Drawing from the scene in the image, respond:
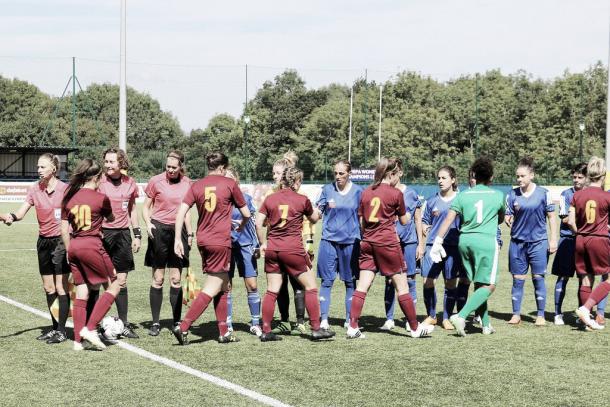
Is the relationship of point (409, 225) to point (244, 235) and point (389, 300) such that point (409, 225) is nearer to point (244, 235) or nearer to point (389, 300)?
point (389, 300)

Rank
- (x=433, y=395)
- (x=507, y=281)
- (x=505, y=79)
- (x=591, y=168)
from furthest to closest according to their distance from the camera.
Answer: (x=505, y=79) < (x=507, y=281) < (x=591, y=168) < (x=433, y=395)

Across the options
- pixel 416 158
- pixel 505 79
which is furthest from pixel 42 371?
pixel 505 79

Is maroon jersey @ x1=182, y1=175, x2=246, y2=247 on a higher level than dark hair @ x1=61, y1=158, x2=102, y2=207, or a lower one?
lower

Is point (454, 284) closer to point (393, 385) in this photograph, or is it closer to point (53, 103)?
point (393, 385)

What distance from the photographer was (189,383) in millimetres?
7008

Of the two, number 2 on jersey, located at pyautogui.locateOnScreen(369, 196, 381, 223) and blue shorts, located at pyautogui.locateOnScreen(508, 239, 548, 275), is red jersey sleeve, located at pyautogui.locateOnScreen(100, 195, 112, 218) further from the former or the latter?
blue shorts, located at pyautogui.locateOnScreen(508, 239, 548, 275)

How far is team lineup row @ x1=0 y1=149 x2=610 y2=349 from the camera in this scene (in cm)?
847

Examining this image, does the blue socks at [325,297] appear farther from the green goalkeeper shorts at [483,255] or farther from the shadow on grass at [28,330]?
the shadow on grass at [28,330]

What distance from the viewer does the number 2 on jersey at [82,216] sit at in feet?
26.9

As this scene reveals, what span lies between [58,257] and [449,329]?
460cm

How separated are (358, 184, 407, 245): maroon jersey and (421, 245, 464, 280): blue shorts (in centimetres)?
110

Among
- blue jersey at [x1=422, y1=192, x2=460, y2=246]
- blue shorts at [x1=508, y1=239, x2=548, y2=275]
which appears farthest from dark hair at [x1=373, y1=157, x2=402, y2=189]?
blue shorts at [x1=508, y1=239, x2=548, y2=275]

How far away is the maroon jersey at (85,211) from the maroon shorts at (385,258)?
2829 millimetres

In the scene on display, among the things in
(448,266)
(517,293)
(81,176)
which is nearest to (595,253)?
(517,293)
